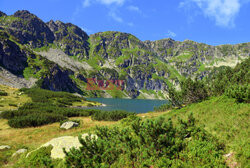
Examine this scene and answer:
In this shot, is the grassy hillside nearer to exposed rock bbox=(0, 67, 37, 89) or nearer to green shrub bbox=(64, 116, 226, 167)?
green shrub bbox=(64, 116, 226, 167)

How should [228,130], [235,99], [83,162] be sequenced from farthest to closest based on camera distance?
1. [235,99]
2. [228,130]
3. [83,162]

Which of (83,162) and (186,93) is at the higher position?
(186,93)

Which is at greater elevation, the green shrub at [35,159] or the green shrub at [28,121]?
the green shrub at [35,159]

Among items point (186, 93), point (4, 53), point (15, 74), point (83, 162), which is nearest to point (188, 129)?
point (83, 162)

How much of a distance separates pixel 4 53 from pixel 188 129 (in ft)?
866

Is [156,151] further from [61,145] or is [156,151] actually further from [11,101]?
[11,101]

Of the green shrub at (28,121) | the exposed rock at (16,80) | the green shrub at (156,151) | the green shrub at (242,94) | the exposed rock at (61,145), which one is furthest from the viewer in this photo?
the exposed rock at (16,80)

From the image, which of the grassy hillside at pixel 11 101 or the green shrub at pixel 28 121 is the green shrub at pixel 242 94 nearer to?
the green shrub at pixel 28 121

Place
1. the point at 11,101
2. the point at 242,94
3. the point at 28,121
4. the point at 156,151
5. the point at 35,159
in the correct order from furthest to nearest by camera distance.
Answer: the point at 11,101 → the point at 28,121 → the point at 242,94 → the point at 35,159 → the point at 156,151

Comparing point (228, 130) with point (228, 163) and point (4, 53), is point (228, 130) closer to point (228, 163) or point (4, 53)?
point (228, 163)

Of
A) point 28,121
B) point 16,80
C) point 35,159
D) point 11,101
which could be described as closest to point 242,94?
point 35,159

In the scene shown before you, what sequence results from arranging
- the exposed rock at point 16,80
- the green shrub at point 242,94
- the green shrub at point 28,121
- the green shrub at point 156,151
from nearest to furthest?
the green shrub at point 156,151 → the green shrub at point 242,94 → the green shrub at point 28,121 → the exposed rock at point 16,80

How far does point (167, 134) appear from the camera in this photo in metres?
7.34

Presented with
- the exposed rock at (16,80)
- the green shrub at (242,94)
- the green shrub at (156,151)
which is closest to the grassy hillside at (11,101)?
the green shrub at (156,151)
